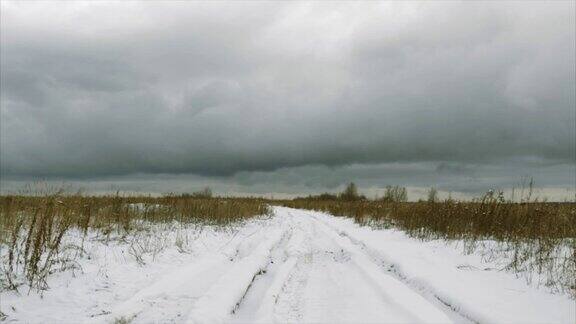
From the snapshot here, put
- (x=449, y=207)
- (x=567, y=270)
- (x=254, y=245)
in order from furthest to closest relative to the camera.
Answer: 1. (x=449, y=207)
2. (x=254, y=245)
3. (x=567, y=270)

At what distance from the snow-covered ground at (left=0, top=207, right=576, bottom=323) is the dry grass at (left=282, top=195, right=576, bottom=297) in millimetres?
521

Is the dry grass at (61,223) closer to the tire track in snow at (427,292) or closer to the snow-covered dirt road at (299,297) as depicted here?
the snow-covered dirt road at (299,297)

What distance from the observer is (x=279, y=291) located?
5359 millimetres

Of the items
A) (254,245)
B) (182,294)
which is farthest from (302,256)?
(182,294)

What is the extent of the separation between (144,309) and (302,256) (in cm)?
418

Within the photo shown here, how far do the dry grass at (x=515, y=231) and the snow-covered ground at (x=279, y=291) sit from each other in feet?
1.71

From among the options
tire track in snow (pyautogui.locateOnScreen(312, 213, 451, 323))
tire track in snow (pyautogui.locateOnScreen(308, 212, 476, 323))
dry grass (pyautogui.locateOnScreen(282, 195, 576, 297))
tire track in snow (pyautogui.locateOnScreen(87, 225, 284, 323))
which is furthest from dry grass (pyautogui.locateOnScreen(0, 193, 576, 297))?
tire track in snow (pyautogui.locateOnScreen(312, 213, 451, 323))

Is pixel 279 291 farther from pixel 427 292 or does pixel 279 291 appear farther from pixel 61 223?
pixel 61 223

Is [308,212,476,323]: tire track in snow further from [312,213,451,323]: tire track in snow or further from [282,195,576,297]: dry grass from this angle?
[282,195,576,297]: dry grass

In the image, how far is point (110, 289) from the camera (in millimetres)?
5410

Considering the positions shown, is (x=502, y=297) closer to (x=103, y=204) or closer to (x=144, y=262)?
(x=144, y=262)

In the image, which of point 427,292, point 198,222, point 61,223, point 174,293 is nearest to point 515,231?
point 427,292

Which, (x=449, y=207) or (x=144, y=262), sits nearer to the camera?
(x=144, y=262)

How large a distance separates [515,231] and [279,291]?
19.9ft
